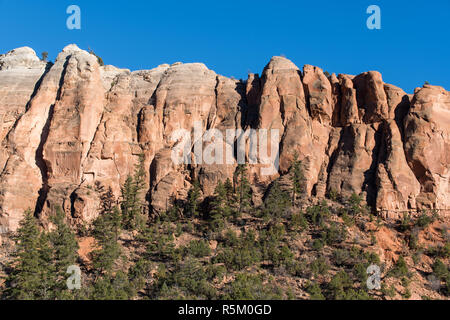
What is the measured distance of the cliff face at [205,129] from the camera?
4678 cm

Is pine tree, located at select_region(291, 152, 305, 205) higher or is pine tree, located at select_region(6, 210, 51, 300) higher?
pine tree, located at select_region(291, 152, 305, 205)

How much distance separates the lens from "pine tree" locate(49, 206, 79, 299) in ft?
111

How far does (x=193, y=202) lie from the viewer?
4628 cm

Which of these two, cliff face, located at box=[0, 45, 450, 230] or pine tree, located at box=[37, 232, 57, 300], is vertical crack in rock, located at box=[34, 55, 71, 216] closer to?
cliff face, located at box=[0, 45, 450, 230]

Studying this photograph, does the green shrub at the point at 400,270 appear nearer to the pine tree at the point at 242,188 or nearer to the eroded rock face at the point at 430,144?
the eroded rock face at the point at 430,144

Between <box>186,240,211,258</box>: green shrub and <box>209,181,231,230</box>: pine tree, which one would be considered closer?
<box>186,240,211,258</box>: green shrub

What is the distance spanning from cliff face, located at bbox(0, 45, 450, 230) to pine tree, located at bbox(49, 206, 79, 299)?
18.9 ft

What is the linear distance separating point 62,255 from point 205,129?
26.4m

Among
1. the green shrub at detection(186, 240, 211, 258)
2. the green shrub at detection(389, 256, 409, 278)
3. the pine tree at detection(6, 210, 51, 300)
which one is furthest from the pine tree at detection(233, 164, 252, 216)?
the pine tree at detection(6, 210, 51, 300)

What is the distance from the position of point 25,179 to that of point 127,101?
16941 mm

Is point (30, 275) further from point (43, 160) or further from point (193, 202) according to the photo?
point (43, 160)

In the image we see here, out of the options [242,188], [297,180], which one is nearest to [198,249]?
[242,188]
